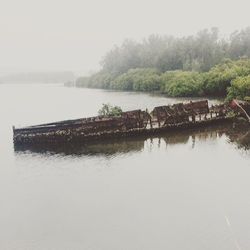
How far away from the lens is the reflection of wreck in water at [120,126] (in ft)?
161

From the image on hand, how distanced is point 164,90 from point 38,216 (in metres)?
92.8

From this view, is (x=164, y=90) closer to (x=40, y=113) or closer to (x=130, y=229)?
(x=40, y=113)

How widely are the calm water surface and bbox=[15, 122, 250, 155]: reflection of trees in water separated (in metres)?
0.10

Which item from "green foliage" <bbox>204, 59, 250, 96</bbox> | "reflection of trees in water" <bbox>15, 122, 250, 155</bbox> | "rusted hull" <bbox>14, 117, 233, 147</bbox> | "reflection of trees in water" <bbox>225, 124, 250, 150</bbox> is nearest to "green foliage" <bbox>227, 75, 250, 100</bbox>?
"reflection of trees in water" <bbox>225, 124, 250, 150</bbox>

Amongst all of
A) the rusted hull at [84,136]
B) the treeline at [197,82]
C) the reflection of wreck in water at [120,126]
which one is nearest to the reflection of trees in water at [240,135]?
the reflection of wreck in water at [120,126]

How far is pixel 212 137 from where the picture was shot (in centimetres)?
5100

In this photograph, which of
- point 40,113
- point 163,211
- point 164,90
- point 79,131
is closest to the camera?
point 163,211

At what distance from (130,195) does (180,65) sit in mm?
117232

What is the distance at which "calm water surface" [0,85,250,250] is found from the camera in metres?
25.6

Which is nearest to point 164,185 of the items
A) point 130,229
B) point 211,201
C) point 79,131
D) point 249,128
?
point 211,201

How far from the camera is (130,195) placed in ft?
106

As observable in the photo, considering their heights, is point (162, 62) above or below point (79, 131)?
above

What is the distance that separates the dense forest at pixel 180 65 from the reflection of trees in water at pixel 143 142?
41.4 m

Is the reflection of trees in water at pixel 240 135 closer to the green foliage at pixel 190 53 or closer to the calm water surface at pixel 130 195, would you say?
the calm water surface at pixel 130 195
